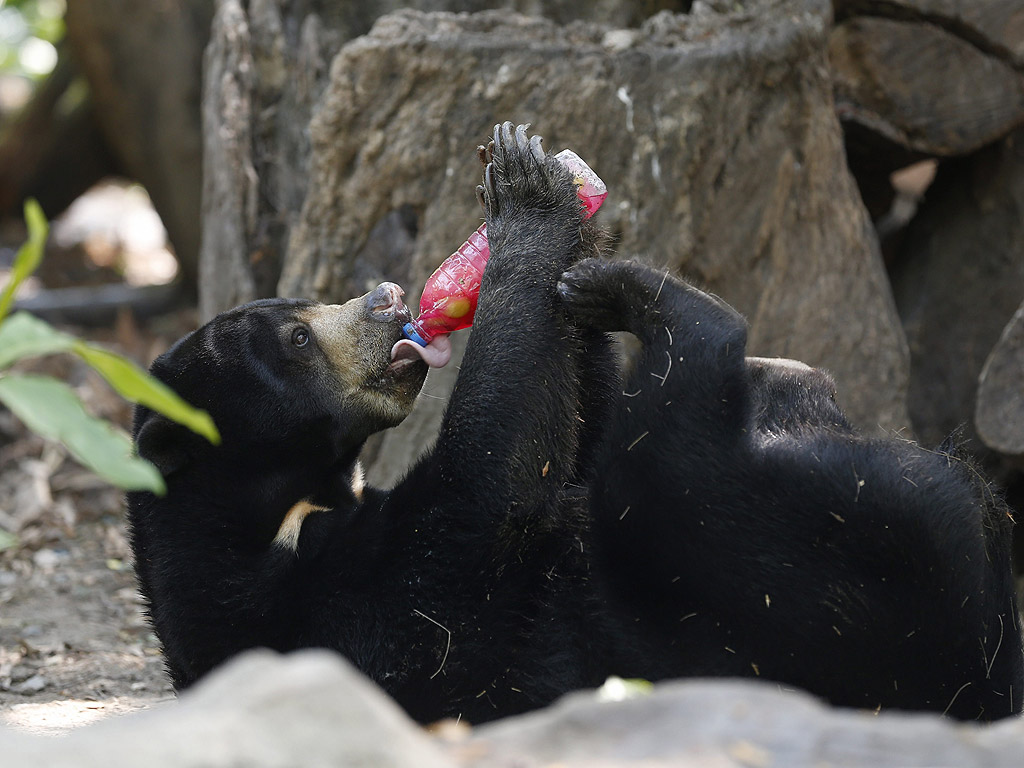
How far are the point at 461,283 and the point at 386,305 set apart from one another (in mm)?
281

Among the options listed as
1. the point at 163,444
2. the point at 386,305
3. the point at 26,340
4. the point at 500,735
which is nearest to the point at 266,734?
the point at 500,735

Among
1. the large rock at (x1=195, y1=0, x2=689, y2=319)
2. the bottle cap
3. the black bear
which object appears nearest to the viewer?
the black bear

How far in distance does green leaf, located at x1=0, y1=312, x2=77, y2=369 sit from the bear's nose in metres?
2.07

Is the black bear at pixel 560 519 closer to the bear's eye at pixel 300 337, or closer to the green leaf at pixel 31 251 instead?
the bear's eye at pixel 300 337

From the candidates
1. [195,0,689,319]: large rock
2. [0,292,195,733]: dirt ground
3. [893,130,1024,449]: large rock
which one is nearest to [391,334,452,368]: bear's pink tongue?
[0,292,195,733]: dirt ground

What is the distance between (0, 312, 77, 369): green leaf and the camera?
178 cm

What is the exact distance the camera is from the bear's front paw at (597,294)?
3.54 metres

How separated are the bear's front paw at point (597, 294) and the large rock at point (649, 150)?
3.46 ft

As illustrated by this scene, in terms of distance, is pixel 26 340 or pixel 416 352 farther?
pixel 416 352

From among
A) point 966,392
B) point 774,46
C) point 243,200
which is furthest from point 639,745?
point 966,392

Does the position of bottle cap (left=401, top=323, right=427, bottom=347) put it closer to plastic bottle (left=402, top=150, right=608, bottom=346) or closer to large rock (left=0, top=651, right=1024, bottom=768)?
plastic bottle (left=402, top=150, right=608, bottom=346)

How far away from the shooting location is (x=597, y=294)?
3.61 metres

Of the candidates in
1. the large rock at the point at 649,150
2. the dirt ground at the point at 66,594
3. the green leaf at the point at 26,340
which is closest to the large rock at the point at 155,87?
the dirt ground at the point at 66,594

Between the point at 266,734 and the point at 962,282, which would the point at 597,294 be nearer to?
the point at 266,734
